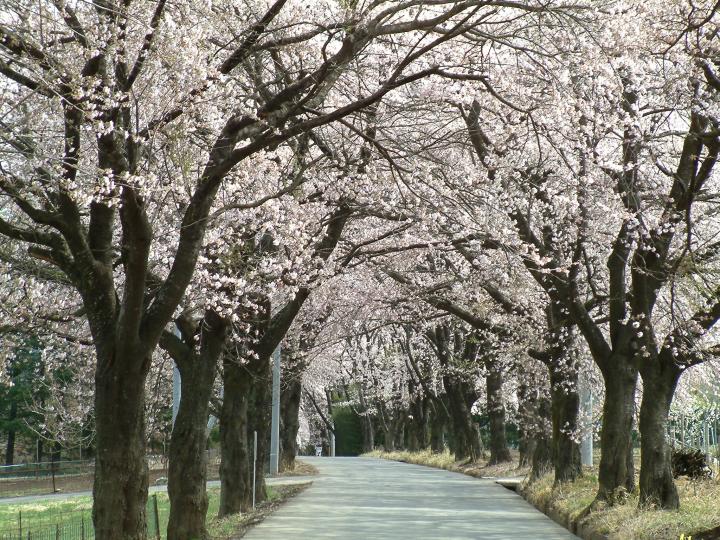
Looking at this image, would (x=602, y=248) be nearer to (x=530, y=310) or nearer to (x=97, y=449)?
(x=530, y=310)

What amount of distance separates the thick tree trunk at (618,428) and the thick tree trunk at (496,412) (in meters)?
17.2

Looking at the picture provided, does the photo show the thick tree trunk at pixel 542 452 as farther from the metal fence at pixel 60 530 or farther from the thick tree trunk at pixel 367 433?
the thick tree trunk at pixel 367 433

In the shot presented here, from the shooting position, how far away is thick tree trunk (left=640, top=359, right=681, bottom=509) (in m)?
14.2

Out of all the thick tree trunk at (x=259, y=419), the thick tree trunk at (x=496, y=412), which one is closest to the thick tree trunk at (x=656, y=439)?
the thick tree trunk at (x=259, y=419)

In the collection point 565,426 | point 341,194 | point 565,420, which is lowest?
point 565,426

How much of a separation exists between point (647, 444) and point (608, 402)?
229 cm

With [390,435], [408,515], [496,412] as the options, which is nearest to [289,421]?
[496,412]

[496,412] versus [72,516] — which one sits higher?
[496,412]

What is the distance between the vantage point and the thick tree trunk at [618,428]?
16.5 metres

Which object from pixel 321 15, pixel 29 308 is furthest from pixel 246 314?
pixel 321 15

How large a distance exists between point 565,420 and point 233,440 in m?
7.23

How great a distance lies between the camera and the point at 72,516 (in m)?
20.0

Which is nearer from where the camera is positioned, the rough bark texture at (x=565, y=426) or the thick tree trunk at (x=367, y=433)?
the rough bark texture at (x=565, y=426)

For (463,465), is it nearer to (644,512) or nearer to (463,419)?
(463,419)
